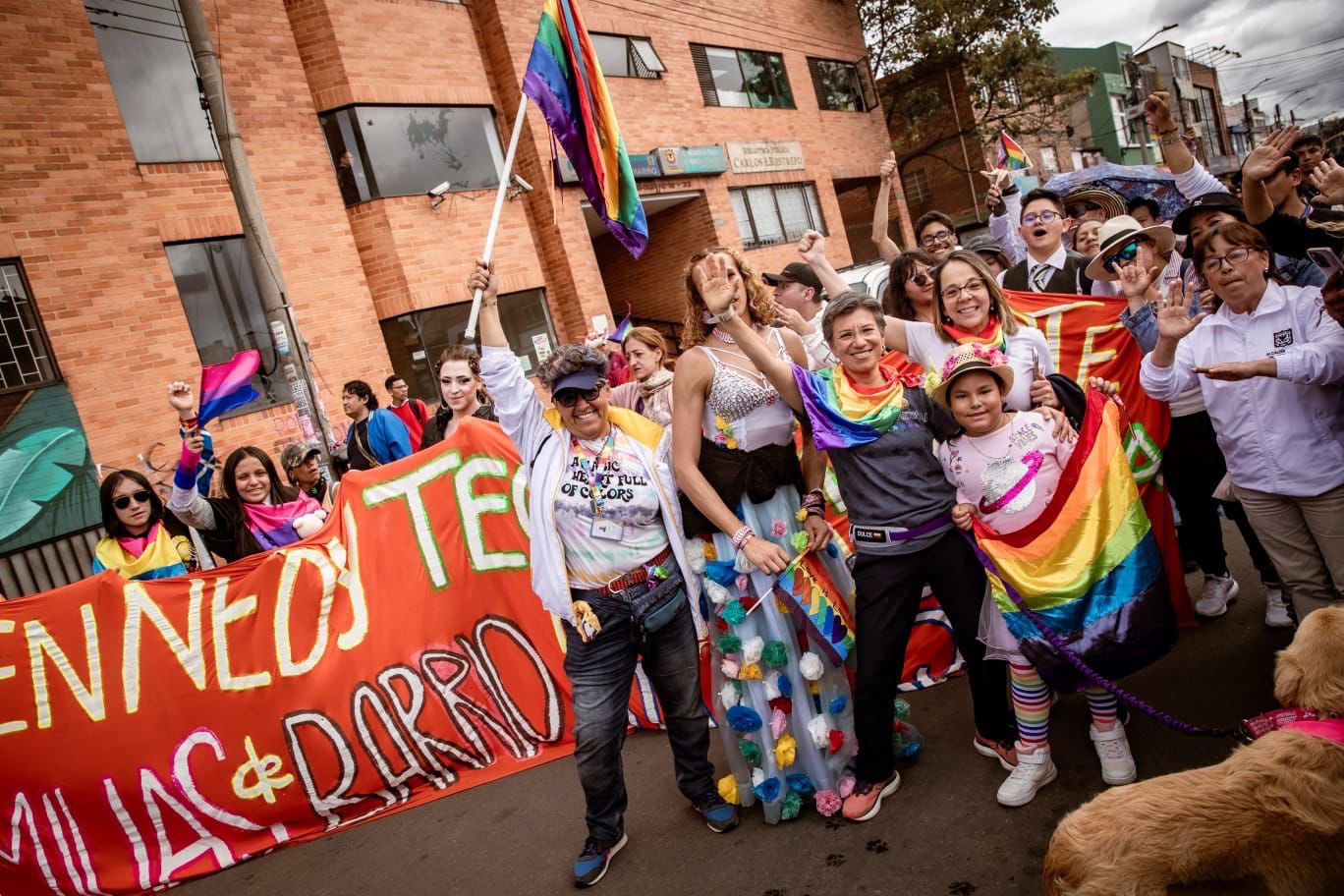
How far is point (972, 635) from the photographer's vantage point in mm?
3146

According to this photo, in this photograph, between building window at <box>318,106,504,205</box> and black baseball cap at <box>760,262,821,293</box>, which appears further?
building window at <box>318,106,504,205</box>

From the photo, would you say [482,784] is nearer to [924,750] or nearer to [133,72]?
[924,750]

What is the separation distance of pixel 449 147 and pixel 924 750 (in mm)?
12690

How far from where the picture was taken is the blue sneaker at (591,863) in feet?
10.7

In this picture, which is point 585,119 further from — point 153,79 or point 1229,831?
point 153,79

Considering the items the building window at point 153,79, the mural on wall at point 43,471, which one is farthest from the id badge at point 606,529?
the building window at point 153,79

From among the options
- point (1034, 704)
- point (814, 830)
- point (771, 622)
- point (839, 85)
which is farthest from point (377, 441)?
point (839, 85)

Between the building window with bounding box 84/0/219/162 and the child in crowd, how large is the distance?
36.6 feet

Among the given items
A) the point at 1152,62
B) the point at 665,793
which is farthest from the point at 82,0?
the point at 1152,62

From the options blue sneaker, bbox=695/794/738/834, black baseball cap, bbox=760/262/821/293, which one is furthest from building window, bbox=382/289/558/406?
blue sneaker, bbox=695/794/738/834

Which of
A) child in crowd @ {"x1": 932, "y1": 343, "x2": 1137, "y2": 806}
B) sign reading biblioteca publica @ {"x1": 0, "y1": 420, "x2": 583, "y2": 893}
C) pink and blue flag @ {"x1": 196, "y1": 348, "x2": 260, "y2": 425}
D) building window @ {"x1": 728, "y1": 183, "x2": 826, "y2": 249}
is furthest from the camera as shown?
building window @ {"x1": 728, "y1": 183, "x2": 826, "y2": 249}

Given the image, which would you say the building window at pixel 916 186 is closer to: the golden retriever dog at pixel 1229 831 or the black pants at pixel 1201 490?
the black pants at pixel 1201 490

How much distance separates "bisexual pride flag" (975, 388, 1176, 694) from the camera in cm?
280

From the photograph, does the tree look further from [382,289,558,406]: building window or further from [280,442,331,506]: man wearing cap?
[280,442,331,506]: man wearing cap
